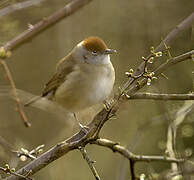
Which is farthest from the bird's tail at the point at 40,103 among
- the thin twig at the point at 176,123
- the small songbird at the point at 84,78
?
the thin twig at the point at 176,123

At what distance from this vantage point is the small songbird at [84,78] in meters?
4.90

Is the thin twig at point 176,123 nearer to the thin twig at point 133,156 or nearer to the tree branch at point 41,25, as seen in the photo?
the thin twig at point 133,156

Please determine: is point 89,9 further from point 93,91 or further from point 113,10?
point 93,91

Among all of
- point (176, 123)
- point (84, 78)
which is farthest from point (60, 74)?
point (176, 123)

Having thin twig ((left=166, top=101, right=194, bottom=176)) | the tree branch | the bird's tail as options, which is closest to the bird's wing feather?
the bird's tail

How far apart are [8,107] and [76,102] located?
248 centimetres

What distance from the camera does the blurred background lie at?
19.7 ft

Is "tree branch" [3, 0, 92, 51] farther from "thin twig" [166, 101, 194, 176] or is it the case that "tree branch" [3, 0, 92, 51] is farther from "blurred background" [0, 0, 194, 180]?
"thin twig" [166, 101, 194, 176]

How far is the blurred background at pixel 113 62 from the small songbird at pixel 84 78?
0.62 meters

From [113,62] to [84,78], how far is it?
2.26 metres

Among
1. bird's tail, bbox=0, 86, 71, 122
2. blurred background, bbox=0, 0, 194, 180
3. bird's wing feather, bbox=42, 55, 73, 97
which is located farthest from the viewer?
blurred background, bbox=0, 0, 194, 180

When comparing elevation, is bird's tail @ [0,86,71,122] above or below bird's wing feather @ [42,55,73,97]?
below

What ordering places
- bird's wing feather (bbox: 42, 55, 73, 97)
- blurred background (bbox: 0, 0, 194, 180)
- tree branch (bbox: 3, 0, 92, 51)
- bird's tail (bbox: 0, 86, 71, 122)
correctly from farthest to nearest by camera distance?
blurred background (bbox: 0, 0, 194, 180) < bird's tail (bbox: 0, 86, 71, 122) < bird's wing feather (bbox: 42, 55, 73, 97) < tree branch (bbox: 3, 0, 92, 51)

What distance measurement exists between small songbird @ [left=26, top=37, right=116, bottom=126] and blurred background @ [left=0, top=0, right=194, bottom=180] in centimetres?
62
